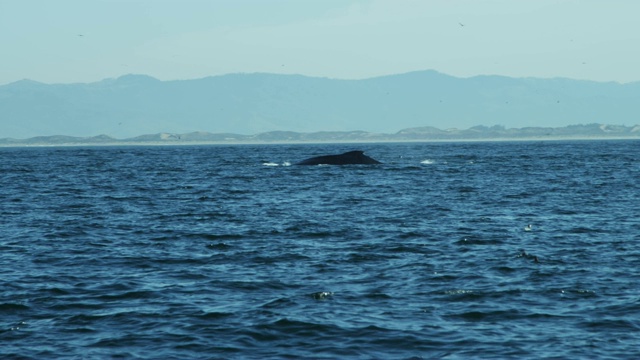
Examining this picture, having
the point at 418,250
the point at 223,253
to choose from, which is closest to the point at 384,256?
the point at 418,250

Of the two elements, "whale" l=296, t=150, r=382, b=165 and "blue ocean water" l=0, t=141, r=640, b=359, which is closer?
"blue ocean water" l=0, t=141, r=640, b=359

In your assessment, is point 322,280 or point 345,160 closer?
point 322,280

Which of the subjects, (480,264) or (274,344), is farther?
(480,264)

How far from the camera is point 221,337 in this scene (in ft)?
67.3

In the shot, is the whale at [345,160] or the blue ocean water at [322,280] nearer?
the blue ocean water at [322,280]

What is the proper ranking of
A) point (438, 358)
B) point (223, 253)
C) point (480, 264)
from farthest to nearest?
point (223, 253) → point (480, 264) → point (438, 358)

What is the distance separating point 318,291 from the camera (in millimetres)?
25375

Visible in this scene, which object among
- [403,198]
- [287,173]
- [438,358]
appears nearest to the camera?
[438,358]

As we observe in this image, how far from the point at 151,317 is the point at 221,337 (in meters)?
2.60

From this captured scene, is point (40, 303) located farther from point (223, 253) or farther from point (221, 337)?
point (223, 253)

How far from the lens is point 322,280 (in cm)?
2697

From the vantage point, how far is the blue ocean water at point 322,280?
20.1 meters

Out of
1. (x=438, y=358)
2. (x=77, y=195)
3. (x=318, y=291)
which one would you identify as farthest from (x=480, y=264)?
(x=77, y=195)

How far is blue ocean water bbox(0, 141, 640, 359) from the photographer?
20125mm
